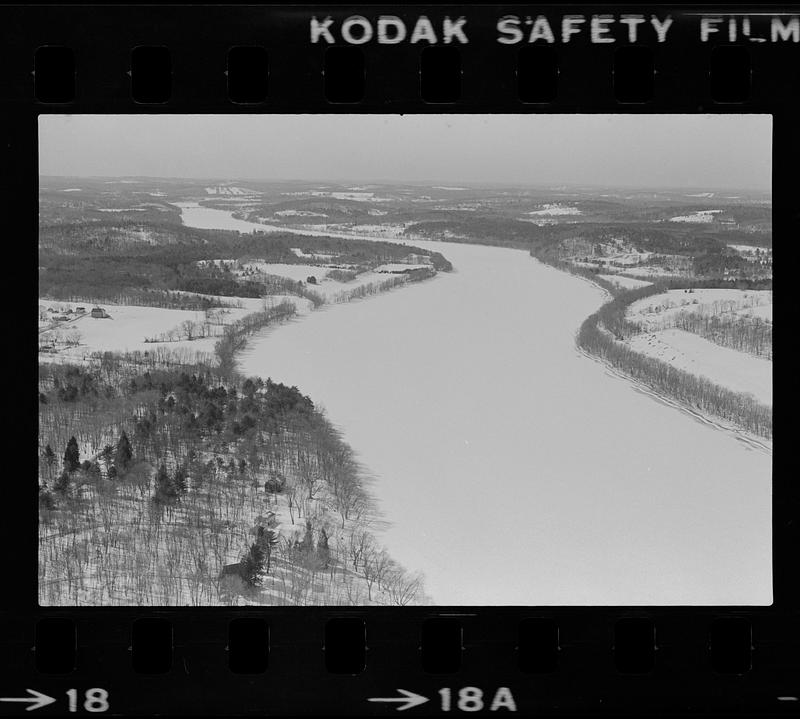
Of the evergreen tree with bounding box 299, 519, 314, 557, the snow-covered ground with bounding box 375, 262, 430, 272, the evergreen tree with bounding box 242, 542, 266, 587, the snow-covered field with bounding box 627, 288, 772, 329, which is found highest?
the snow-covered ground with bounding box 375, 262, 430, 272

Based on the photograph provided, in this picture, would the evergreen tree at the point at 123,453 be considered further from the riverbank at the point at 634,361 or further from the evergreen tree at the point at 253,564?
the riverbank at the point at 634,361

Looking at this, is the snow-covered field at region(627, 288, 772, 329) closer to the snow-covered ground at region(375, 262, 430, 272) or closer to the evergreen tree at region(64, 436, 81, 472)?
the snow-covered ground at region(375, 262, 430, 272)

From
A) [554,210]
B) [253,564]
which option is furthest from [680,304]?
[253,564]

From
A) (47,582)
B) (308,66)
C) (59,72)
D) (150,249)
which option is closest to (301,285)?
(150,249)

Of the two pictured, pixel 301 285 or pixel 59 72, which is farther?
pixel 301 285
